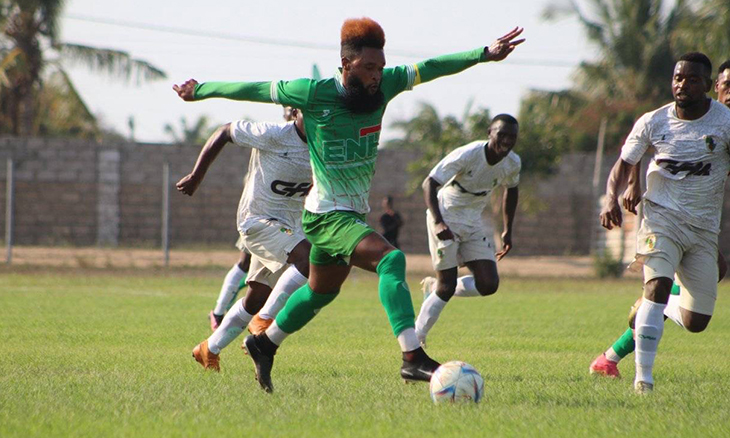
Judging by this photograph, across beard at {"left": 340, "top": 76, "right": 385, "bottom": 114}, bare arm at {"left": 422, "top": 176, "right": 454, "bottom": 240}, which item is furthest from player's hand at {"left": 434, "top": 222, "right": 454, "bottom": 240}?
beard at {"left": 340, "top": 76, "right": 385, "bottom": 114}

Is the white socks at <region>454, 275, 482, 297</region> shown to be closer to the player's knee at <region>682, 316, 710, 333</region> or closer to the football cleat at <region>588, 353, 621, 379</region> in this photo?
the football cleat at <region>588, 353, 621, 379</region>

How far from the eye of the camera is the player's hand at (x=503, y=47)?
6172 mm

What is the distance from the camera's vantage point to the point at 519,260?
30.0m

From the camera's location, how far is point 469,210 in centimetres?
1011

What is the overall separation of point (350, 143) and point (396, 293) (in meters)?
0.96

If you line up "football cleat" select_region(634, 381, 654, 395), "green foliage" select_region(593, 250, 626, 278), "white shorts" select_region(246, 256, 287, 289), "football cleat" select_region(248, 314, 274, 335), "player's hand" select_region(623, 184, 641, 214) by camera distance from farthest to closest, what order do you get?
"green foliage" select_region(593, 250, 626, 278) < "white shorts" select_region(246, 256, 287, 289) < "football cleat" select_region(248, 314, 274, 335) < "player's hand" select_region(623, 184, 641, 214) < "football cleat" select_region(634, 381, 654, 395)

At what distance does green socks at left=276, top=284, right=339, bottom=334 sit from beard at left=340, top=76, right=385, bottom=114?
3.83 feet

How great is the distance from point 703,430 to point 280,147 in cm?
426

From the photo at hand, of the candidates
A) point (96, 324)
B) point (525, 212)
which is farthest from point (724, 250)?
point (96, 324)

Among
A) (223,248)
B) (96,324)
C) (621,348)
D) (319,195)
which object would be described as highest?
(319,195)

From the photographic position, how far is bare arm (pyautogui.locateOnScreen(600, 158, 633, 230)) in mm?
7027

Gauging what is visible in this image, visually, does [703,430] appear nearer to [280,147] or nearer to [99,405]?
[99,405]

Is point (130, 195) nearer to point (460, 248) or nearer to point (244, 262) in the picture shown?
point (244, 262)

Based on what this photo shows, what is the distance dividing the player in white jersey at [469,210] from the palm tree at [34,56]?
2406cm
